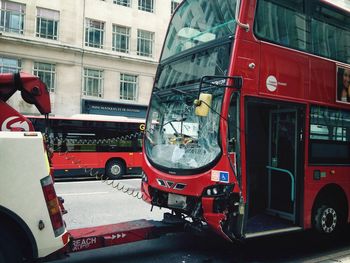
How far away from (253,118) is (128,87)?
22.7 meters

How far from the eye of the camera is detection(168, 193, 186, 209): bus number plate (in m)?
5.77

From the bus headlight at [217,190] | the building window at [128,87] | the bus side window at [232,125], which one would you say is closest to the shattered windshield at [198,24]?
the bus side window at [232,125]

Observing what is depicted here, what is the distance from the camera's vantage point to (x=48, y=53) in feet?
84.1

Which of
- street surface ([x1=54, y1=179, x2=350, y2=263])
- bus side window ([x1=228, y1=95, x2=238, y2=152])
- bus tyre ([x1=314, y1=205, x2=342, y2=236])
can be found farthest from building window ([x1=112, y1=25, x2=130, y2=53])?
bus side window ([x1=228, y1=95, x2=238, y2=152])

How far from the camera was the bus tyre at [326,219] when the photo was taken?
6.66m

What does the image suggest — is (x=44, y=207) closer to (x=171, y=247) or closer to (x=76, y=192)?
(x=171, y=247)

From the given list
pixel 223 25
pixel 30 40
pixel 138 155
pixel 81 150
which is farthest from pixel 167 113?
pixel 30 40

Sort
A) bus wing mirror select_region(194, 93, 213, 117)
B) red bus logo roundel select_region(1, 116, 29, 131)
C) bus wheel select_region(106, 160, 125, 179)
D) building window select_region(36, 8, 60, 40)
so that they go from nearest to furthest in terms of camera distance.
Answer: red bus logo roundel select_region(1, 116, 29, 131) < bus wing mirror select_region(194, 93, 213, 117) < bus wheel select_region(106, 160, 125, 179) < building window select_region(36, 8, 60, 40)

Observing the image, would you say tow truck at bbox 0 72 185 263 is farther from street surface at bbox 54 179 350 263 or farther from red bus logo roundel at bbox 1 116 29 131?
street surface at bbox 54 179 350 263

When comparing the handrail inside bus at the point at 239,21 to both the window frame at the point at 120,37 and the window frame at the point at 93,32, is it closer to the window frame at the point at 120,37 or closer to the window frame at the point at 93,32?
the window frame at the point at 93,32

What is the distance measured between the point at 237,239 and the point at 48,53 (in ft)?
75.3

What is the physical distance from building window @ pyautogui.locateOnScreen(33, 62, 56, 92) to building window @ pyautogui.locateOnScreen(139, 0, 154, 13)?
836cm

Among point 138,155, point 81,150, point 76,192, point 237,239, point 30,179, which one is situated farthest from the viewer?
point 138,155

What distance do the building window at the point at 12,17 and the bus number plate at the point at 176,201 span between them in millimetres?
22256
